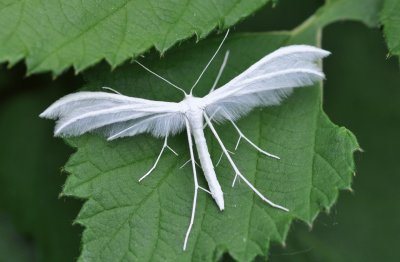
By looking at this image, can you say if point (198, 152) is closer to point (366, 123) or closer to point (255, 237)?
point (255, 237)

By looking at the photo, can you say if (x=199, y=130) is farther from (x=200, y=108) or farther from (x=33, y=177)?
(x=33, y=177)

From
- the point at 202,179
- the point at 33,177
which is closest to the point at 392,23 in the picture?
the point at 202,179

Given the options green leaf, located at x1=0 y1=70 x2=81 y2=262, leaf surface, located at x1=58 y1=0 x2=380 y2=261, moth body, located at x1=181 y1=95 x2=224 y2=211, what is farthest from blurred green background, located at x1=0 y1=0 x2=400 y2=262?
moth body, located at x1=181 y1=95 x2=224 y2=211

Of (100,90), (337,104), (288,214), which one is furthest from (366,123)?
(100,90)

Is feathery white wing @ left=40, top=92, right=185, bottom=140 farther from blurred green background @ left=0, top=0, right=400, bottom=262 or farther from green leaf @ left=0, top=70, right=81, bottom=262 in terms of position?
green leaf @ left=0, top=70, right=81, bottom=262

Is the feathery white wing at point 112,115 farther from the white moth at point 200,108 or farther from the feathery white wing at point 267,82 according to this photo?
the feathery white wing at point 267,82

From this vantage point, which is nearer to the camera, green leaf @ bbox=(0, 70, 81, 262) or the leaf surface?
the leaf surface
